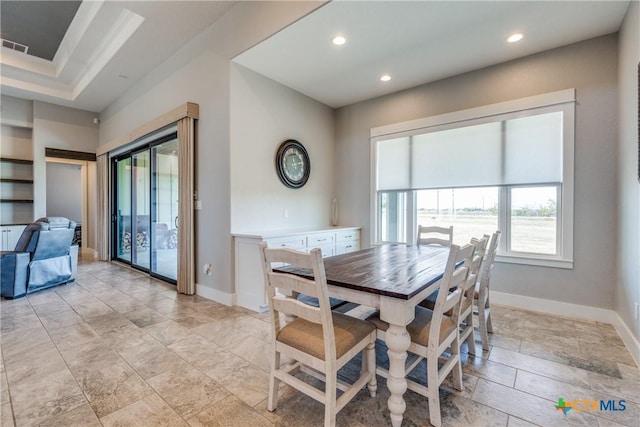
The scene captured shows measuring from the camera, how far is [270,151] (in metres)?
3.75

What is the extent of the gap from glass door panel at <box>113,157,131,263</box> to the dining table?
203 inches

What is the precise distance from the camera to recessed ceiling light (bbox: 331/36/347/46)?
2.81m

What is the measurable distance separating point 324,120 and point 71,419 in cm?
435

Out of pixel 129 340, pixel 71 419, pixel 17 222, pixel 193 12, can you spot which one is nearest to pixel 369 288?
pixel 71 419

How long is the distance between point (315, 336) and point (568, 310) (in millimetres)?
3068

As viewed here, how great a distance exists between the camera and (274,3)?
274cm

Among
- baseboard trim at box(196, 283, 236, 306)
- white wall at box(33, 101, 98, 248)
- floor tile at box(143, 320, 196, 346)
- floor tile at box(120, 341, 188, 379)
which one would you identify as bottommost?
floor tile at box(120, 341, 188, 379)

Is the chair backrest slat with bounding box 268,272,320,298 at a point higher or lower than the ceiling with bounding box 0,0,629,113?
lower

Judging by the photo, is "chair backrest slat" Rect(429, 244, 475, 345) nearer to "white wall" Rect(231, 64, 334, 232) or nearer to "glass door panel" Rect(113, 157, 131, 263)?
"white wall" Rect(231, 64, 334, 232)

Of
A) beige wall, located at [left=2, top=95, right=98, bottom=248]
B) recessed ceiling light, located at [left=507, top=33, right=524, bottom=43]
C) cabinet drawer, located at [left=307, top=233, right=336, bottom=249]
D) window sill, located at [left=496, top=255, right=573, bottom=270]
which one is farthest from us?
beige wall, located at [left=2, top=95, right=98, bottom=248]

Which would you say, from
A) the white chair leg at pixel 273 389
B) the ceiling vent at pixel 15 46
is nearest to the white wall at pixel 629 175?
the white chair leg at pixel 273 389

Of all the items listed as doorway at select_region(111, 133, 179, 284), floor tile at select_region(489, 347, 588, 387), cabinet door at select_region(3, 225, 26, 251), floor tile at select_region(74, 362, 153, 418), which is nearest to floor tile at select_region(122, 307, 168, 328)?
floor tile at select_region(74, 362, 153, 418)

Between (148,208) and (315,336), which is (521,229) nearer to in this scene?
(315,336)

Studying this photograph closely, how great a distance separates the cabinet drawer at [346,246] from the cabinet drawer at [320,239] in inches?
6.5
